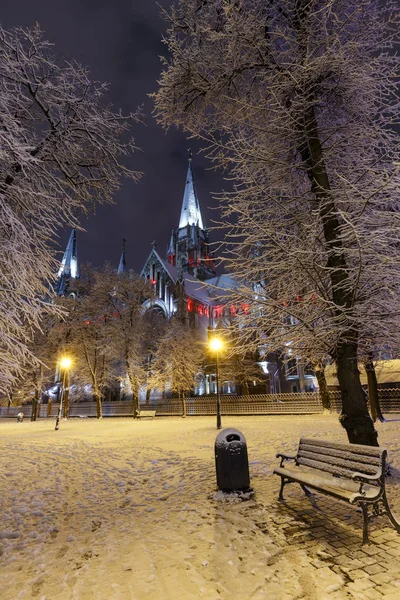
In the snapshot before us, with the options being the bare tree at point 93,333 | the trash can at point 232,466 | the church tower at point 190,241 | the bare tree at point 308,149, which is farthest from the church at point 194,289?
the bare tree at point 93,333

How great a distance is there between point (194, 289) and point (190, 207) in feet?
246

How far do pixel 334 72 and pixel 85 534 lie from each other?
358 inches

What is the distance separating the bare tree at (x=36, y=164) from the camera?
561 centimetres

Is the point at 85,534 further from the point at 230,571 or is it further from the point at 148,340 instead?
the point at 148,340

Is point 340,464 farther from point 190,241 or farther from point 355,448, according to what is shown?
point 190,241

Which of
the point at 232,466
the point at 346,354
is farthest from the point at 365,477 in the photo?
the point at 346,354

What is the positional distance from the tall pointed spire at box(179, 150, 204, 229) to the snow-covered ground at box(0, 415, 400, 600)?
8337 cm

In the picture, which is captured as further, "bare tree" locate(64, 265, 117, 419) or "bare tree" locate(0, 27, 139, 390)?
"bare tree" locate(64, 265, 117, 419)

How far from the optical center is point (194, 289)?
62.5 ft

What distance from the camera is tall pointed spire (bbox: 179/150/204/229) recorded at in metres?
87.4

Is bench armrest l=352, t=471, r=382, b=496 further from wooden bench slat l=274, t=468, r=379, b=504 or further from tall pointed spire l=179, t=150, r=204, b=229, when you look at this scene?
tall pointed spire l=179, t=150, r=204, b=229

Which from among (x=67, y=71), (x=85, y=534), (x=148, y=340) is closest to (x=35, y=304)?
(x=85, y=534)

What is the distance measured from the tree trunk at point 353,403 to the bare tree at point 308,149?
0.02m

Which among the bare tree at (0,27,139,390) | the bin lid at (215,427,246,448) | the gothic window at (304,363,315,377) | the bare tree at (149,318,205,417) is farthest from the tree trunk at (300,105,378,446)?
the bare tree at (149,318,205,417)
